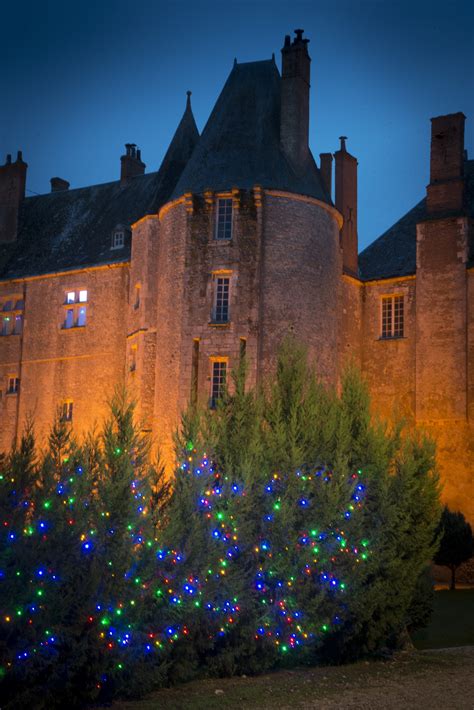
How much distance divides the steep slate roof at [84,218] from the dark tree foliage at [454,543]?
572 inches

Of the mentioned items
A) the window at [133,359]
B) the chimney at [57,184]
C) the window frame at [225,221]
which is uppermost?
the chimney at [57,184]

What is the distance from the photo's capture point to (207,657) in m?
12.5

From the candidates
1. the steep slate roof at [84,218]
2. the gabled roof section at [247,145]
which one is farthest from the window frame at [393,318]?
the steep slate roof at [84,218]

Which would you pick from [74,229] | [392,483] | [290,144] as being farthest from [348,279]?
[392,483]

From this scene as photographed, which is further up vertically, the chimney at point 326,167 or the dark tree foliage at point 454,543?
the chimney at point 326,167

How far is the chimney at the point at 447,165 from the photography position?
3134 cm

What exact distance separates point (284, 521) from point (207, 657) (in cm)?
212

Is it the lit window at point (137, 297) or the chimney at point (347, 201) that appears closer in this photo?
the lit window at point (137, 297)

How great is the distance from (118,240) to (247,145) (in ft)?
24.0

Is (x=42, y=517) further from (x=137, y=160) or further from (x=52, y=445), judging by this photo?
(x=137, y=160)

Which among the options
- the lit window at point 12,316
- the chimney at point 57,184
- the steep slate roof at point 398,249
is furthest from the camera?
the chimney at point 57,184

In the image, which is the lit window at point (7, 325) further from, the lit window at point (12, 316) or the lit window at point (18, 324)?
the lit window at point (18, 324)

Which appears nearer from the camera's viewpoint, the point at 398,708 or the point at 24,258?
Result: the point at 398,708

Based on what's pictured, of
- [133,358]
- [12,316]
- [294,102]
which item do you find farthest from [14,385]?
[294,102]
